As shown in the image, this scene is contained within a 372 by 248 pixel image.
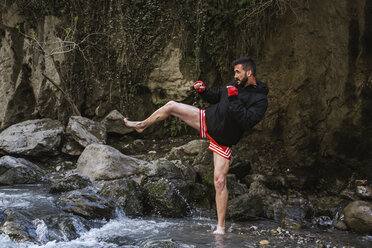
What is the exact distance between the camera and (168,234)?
4.80 m

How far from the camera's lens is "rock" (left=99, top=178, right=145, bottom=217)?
18.8ft

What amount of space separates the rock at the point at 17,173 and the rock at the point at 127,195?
210 cm

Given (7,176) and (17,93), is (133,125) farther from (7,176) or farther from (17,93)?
(17,93)

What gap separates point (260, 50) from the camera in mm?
8531

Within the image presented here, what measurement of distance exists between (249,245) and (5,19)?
9.69m

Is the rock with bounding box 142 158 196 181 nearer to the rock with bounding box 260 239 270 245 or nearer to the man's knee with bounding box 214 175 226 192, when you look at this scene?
the man's knee with bounding box 214 175 226 192

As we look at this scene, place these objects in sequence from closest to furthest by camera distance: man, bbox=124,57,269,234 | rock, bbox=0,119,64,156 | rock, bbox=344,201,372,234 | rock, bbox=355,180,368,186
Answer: man, bbox=124,57,269,234 < rock, bbox=344,201,372,234 < rock, bbox=355,180,368,186 < rock, bbox=0,119,64,156

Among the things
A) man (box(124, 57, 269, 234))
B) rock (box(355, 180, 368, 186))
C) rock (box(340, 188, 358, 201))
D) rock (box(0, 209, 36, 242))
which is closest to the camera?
rock (box(0, 209, 36, 242))

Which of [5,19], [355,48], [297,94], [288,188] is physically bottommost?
[288,188]

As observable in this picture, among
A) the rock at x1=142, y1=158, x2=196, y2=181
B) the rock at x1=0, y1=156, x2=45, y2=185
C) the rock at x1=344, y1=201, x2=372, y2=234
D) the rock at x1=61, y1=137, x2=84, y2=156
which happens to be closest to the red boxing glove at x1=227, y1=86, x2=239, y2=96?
the rock at x1=142, y1=158, x2=196, y2=181

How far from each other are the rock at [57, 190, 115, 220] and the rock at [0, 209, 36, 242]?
0.64 meters

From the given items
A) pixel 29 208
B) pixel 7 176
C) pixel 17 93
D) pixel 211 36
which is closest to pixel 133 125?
pixel 29 208

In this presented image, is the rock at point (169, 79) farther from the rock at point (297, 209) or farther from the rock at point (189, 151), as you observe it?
the rock at point (297, 209)

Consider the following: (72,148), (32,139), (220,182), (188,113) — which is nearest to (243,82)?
(188,113)
